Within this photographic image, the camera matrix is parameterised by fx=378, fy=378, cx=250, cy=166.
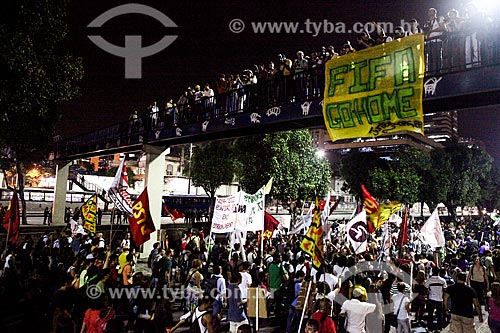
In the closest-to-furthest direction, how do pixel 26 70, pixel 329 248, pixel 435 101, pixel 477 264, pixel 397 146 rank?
1. pixel 435 101
2. pixel 26 70
3. pixel 477 264
4. pixel 329 248
5. pixel 397 146

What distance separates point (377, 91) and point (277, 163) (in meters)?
19.0

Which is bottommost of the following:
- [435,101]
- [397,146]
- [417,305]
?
[417,305]

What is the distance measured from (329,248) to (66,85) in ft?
38.3

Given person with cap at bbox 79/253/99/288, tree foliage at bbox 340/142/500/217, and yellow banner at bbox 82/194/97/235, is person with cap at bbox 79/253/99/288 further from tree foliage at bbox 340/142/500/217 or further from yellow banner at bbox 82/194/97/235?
tree foliage at bbox 340/142/500/217

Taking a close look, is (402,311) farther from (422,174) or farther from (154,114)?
(422,174)

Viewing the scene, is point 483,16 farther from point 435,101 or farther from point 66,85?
point 66,85

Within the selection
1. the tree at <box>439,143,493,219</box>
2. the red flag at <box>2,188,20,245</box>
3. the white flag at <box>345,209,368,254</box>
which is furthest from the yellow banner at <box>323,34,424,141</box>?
the tree at <box>439,143,493,219</box>

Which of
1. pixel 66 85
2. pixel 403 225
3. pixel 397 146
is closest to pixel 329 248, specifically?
pixel 403 225

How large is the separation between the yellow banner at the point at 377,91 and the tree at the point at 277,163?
17.7 metres

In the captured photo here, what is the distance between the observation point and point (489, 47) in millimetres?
8359

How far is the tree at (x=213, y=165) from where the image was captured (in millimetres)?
29484

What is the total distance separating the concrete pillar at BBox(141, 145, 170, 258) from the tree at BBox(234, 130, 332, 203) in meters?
9.65

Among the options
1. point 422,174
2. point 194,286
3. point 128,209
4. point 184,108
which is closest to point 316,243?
point 194,286

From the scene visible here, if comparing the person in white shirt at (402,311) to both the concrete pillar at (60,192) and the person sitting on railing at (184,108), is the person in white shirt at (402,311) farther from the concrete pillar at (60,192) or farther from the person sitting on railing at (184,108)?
the concrete pillar at (60,192)
